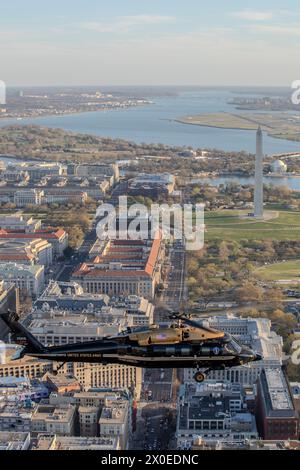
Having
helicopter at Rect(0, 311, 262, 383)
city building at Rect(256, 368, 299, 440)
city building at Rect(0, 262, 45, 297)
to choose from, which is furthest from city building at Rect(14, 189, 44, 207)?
helicopter at Rect(0, 311, 262, 383)

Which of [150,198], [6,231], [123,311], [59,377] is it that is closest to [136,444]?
[59,377]

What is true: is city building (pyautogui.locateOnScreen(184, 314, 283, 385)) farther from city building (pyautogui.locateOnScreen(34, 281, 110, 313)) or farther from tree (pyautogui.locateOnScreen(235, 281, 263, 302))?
city building (pyautogui.locateOnScreen(34, 281, 110, 313))

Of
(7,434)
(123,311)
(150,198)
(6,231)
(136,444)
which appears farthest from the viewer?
(150,198)

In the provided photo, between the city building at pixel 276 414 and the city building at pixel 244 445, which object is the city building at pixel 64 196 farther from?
the city building at pixel 244 445

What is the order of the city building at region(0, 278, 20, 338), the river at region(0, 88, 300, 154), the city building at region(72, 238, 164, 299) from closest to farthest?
1. the city building at region(0, 278, 20, 338)
2. the city building at region(72, 238, 164, 299)
3. the river at region(0, 88, 300, 154)
